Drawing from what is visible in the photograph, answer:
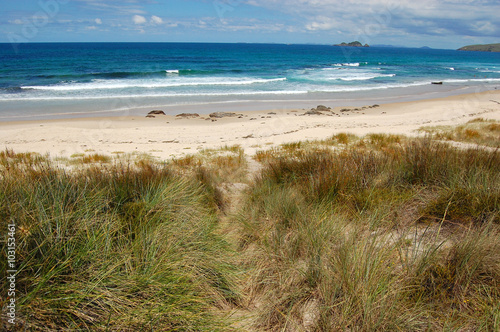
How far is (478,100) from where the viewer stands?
24.7 m

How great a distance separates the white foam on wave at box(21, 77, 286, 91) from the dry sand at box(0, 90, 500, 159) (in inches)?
487

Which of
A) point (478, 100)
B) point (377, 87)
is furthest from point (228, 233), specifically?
point (377, 87)

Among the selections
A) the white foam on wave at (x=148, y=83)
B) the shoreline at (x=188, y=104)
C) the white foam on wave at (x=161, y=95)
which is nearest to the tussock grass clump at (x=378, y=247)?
the shoreline at (x=188, y=104)

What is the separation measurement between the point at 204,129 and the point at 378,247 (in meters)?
12.7

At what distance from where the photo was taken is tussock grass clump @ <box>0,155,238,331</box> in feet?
7.04

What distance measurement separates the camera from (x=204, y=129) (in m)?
Answer: 15.0

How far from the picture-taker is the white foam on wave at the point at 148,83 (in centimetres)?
2778

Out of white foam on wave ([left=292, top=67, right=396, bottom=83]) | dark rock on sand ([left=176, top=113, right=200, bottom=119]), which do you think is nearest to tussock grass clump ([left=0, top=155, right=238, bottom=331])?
dark rock on sand ([left=176, top=113, right=200, bottom=119])

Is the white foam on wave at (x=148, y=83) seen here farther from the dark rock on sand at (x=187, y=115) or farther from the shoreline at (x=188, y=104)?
the dark rock on sand at (x=187, y=115)

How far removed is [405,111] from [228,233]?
19887mm

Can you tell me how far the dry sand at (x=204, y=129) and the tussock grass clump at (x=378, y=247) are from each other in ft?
18.6

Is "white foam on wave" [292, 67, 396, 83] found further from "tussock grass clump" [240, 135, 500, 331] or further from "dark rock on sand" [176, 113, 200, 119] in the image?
"tussock grass clump" [240, 135, 500, 331]

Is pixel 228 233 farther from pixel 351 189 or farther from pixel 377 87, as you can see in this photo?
pixel 377 87

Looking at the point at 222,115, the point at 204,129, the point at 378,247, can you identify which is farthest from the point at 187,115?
the point at 378,247
